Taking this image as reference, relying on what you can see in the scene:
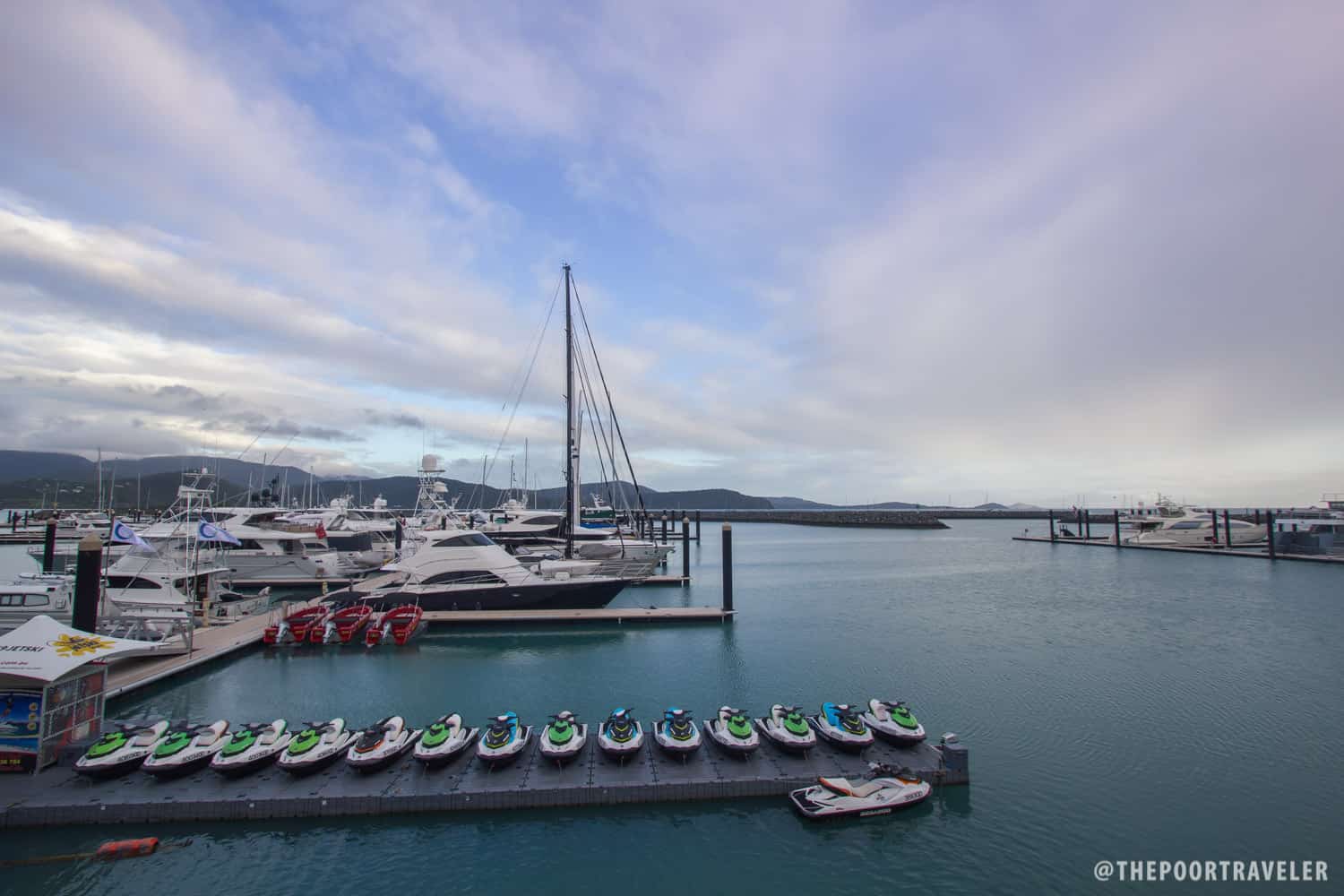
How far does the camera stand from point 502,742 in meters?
14.6

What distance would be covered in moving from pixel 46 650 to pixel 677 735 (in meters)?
13.2

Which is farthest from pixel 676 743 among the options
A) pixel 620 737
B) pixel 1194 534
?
pixel 1194 534

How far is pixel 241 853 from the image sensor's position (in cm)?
1203

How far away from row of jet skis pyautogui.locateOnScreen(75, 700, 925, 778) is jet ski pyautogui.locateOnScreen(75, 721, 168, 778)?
0.02 m

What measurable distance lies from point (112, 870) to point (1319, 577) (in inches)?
2721

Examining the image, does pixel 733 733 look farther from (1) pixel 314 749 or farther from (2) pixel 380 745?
(1) pixel 314 749

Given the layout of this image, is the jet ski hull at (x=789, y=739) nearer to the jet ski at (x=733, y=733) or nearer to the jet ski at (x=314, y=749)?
the jet ski at (x=733, y=733)

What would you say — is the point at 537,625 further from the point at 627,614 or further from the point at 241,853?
the point at 241,853

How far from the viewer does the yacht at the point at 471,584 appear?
110ft

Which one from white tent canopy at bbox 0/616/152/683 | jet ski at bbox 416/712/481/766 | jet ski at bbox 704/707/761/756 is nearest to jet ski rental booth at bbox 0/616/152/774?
white tent canopy at bbox 0/616/152/683

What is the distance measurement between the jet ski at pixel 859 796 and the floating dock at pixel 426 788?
0.44 m

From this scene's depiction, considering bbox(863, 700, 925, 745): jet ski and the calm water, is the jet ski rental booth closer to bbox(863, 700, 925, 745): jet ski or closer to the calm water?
the calm water

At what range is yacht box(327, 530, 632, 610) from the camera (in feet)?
110

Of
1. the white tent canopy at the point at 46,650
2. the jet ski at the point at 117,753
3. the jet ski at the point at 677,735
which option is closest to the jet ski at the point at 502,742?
the jet ski at the point at 677,735
